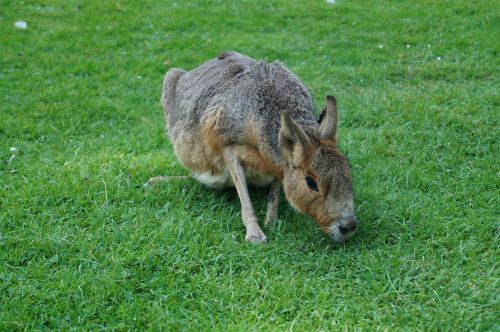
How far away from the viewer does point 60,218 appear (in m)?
4.50

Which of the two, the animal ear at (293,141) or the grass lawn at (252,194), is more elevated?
the animal ear at (293,141)

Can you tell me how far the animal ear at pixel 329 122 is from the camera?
4117 mm

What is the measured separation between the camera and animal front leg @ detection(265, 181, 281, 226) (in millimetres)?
4582

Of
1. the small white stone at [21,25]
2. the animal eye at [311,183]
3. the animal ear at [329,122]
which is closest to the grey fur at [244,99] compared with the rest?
the animal ear at [329,122]

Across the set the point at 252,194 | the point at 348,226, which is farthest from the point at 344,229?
the point at 252,194

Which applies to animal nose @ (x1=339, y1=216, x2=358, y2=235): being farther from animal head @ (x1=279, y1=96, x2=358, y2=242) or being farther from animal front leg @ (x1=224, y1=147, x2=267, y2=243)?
animal front leg @ (x1=224, y1=147, x2=267, y2=243)

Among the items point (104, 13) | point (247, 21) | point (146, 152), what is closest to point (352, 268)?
point (146, 152)

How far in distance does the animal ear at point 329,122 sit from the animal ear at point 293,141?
0.57 feet

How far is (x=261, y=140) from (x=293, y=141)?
361mm

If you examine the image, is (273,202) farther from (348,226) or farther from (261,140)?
(348,226)

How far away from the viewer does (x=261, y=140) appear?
4375mm

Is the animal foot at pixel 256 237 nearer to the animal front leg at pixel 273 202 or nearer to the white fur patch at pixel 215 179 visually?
the animal front leg at pixel 273 202

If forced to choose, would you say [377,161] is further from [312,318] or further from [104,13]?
[104,13]

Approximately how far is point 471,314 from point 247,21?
703 centimetres
